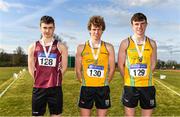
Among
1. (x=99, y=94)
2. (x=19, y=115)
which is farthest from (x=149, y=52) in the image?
(x=19, y=115)

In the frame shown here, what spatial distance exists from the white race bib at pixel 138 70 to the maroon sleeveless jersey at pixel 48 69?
1401 mm

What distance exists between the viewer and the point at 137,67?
735 cm

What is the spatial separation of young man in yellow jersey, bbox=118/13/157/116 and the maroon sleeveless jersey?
1.23m

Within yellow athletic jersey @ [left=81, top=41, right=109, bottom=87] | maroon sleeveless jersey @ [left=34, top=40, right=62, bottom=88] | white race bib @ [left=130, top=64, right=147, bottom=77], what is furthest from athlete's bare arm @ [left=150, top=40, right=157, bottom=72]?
maroon sleeveless jersey @ [left=34, top=40, right=62, bottom=88]

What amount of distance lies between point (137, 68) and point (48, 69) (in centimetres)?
172

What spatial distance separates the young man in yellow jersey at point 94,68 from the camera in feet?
24.2

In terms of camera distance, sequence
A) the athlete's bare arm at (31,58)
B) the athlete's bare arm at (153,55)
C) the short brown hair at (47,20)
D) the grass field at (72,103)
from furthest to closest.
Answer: the grass field at (72,103) < the athlete's bare arm at (153,55) < the athlete's bare arm at (31,58) < the short brown hair at (47,20)

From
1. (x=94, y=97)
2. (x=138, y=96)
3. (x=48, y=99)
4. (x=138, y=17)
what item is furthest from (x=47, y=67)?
(x=138, y=17)

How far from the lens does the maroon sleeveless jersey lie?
7.20m

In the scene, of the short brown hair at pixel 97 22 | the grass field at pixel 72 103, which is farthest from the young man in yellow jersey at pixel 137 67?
the grass field at pixel 72 103

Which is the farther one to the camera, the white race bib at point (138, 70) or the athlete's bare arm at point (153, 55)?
the athlete's bare arm at point (153, 55)

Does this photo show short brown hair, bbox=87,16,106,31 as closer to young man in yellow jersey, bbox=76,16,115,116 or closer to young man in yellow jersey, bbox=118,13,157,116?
young man in yellow jersey, bbox=76,16,115,116

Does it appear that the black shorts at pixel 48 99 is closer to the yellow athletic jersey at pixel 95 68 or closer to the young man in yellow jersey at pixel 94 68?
the young man in yellow jersey at pixel 94 68

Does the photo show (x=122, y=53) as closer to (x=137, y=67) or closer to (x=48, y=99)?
(x=137, y=67)
